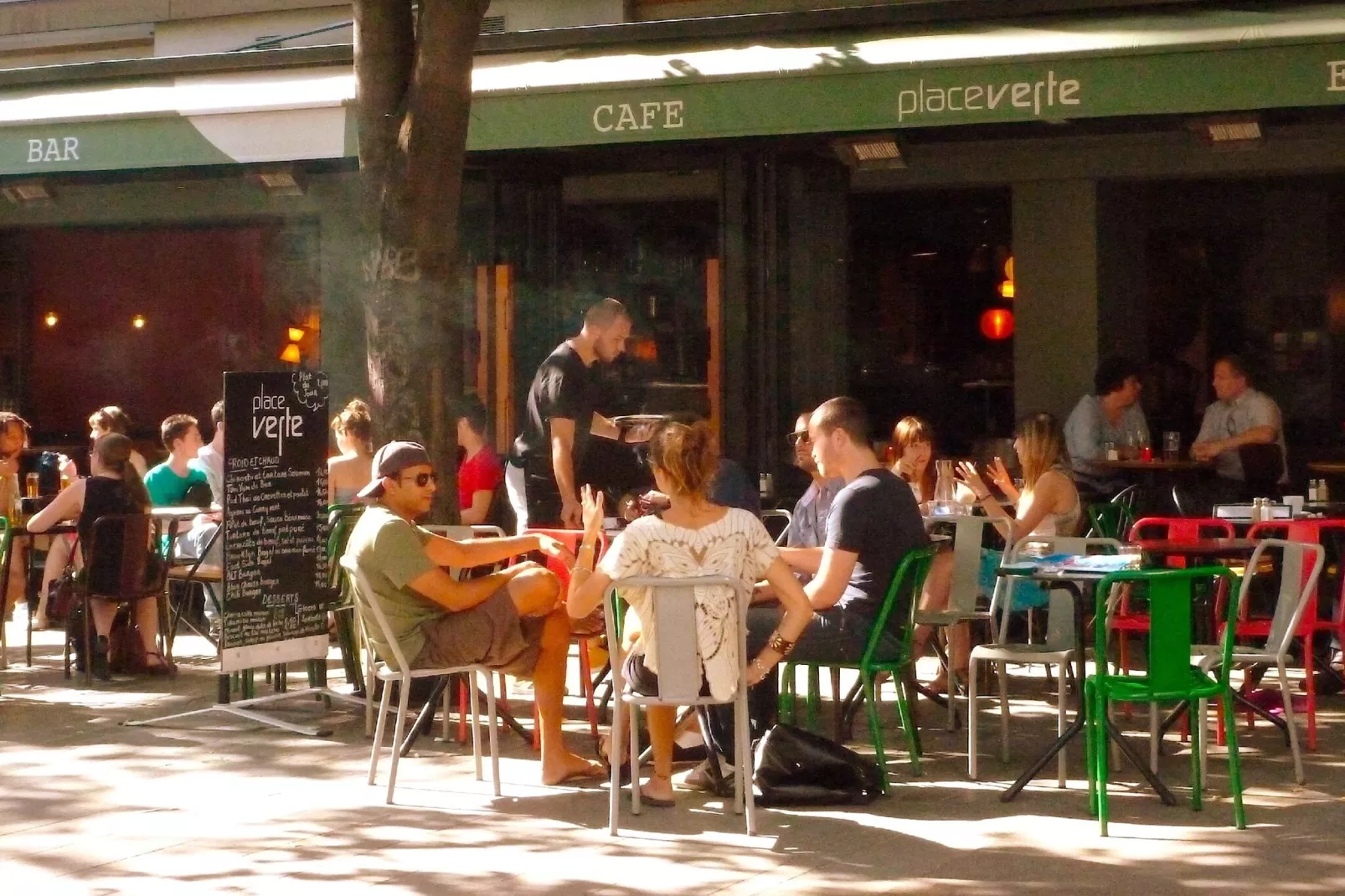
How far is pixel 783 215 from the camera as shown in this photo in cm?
1180

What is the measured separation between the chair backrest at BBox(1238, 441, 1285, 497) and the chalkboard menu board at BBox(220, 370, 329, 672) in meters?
5.45

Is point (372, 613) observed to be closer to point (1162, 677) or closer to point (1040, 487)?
point (1162, 677)

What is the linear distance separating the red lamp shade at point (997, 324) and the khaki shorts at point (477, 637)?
740cm

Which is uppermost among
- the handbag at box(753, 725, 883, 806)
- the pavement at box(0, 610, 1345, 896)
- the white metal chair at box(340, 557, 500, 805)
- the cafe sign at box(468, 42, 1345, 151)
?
the cafe sign at box(468, 42, 1345, 151)

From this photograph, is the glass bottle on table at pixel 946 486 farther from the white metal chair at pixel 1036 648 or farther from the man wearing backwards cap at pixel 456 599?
the man wearing backwards cap at pixel 456 599

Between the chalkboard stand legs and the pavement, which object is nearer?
the pavement

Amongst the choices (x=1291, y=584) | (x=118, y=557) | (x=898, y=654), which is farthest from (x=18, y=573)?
(x=1291, y=584)

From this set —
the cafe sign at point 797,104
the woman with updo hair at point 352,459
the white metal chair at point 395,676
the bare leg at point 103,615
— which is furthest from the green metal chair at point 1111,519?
the bare leg at point 103,615

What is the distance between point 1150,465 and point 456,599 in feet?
18.2

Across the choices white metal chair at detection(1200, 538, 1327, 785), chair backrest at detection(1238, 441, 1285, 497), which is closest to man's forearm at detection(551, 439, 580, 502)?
white metal chair at detection(1200, 538, 1327, 785)

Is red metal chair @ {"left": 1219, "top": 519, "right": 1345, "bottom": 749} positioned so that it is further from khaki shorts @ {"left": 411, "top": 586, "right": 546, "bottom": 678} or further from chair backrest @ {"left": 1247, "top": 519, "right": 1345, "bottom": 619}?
khaki shorts @ {"left": 411, "top": 586, "right": 546, "bottom": 678}

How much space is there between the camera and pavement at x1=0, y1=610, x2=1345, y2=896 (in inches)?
219

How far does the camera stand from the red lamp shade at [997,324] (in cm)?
1359

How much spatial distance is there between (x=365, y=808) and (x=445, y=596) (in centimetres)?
80
